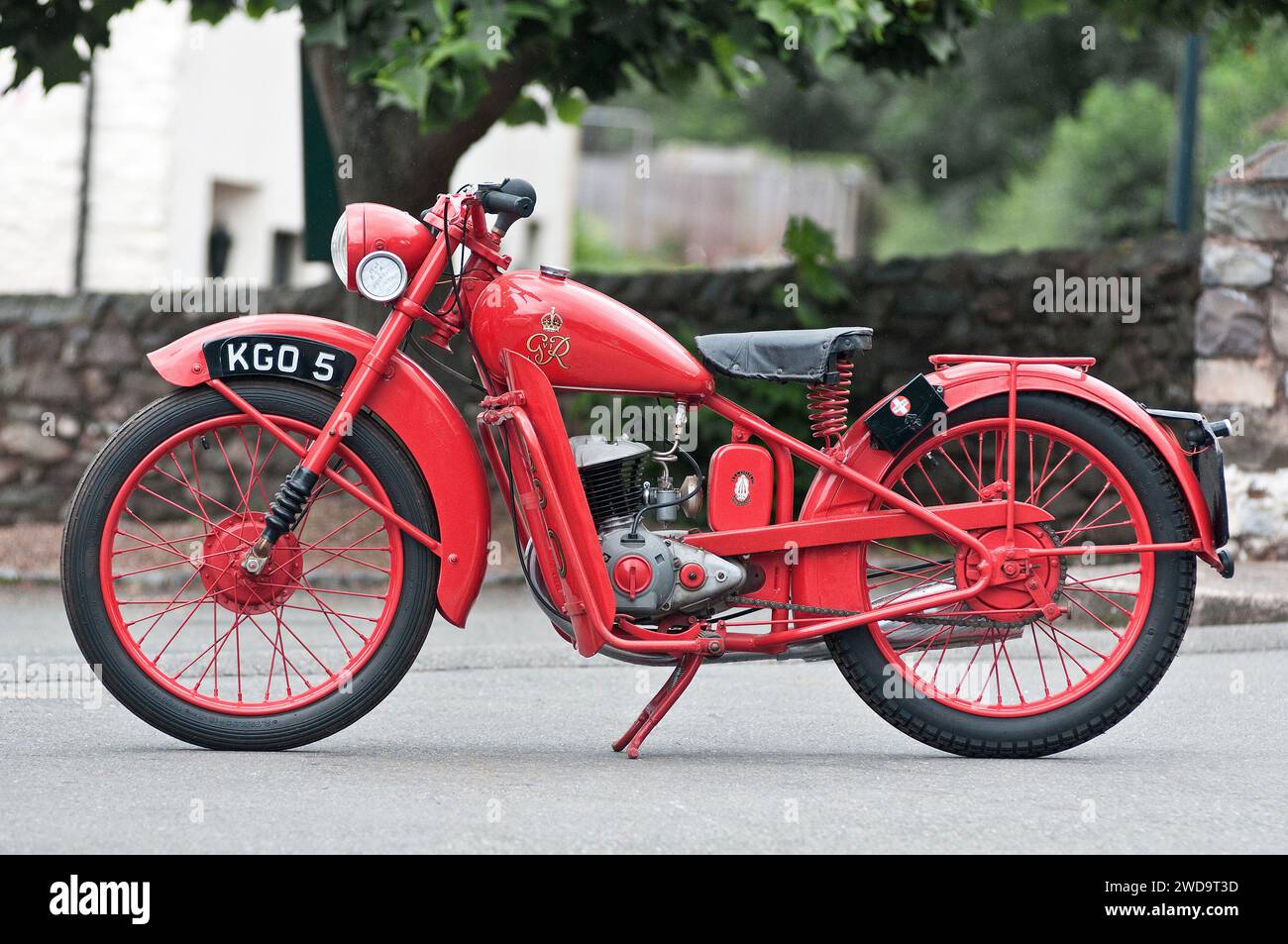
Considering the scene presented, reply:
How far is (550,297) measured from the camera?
4699 millimetres

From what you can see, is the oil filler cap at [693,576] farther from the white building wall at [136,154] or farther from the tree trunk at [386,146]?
the white building wall at [136,154]

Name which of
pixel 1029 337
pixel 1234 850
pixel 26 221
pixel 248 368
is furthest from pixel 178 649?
pixel 26 221

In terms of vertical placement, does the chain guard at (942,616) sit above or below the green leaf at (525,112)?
below

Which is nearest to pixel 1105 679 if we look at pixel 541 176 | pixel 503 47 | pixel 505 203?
pixel 505 203

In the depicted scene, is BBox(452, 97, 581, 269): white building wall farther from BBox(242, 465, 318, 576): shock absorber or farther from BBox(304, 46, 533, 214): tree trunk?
BBox(242, 465, 318, 576): shock absorber

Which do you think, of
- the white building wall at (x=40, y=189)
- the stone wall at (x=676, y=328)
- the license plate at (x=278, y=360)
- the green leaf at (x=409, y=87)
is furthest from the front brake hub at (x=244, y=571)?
the white building wall at (x=40, y=189)

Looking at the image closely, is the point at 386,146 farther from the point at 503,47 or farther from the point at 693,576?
the point at 693,576

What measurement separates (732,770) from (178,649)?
3.09m

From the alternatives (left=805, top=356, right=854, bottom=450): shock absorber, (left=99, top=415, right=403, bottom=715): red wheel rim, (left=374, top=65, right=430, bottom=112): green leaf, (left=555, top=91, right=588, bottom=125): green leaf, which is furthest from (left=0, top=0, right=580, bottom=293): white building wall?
(left=805, top=356, right=854, bottom=450): shock absorber

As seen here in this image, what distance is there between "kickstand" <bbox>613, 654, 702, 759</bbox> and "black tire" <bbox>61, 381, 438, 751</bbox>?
2.01 feet

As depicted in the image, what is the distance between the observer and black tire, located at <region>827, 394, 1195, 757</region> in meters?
4.82

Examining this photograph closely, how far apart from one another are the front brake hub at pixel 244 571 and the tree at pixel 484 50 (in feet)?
9.70

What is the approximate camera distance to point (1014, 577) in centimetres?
486

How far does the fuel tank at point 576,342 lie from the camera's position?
469 centimetres
